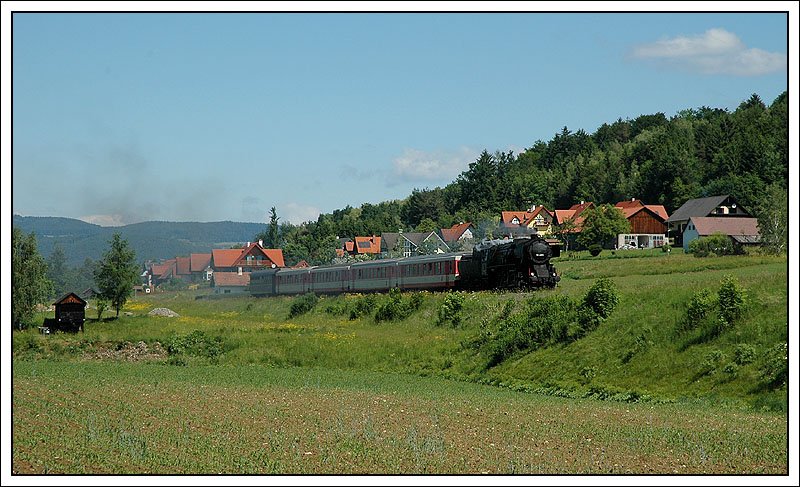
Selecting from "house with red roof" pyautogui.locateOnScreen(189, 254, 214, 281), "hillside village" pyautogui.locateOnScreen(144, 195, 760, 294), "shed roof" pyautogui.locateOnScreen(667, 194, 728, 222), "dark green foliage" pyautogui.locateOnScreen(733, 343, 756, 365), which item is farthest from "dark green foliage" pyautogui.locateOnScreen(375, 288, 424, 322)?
"shed roof" pyautogui.locateOnScreen(667, 194, 728, 222)

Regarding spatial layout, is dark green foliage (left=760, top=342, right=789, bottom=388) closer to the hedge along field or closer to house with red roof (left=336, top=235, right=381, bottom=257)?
the hedge along field

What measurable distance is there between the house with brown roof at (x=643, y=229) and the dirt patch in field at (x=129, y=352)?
59.0 m

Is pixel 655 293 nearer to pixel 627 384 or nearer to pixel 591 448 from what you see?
pixel 627 384

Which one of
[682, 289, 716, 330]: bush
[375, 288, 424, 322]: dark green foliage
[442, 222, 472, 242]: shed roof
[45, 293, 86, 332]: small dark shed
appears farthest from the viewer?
[442, 222, 472, 242]: shed roof

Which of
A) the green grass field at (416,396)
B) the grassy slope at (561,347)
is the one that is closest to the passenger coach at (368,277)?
the grassy slope at (561,347)

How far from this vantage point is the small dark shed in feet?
172

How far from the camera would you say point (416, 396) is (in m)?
28.3

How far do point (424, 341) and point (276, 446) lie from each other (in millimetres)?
25483

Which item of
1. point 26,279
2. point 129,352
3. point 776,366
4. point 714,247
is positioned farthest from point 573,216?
point 776,366

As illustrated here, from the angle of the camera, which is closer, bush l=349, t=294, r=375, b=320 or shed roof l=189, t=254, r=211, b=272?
bush l=349, t=294, r=375, b=320

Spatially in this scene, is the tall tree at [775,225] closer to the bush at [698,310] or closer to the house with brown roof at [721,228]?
the house with brown roof at [721,228]

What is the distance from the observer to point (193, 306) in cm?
7231

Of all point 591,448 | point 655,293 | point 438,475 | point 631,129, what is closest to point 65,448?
point 438,475

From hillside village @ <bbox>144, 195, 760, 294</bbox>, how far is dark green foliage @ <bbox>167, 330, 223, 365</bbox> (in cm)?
2887
